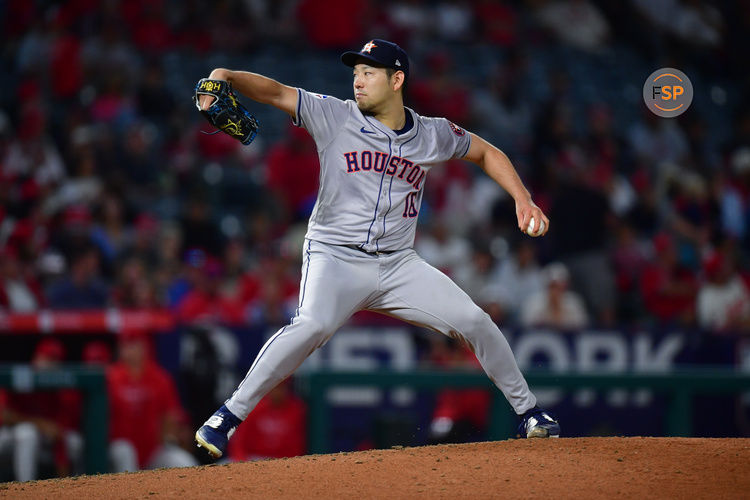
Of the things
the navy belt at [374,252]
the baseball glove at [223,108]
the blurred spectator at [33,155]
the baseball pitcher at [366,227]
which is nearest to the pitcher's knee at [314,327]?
the baseball pitcher at [366,227]

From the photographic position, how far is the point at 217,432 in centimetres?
452

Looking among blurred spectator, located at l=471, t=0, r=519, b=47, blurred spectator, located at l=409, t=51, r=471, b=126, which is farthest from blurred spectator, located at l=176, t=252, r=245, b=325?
blurred spectator, located at l=471, t=0, r=519, b=47

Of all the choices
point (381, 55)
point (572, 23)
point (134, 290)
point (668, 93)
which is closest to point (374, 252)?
point (381, 55)

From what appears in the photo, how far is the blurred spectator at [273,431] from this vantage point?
24.4 ft

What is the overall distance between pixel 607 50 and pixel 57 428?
10409 mm

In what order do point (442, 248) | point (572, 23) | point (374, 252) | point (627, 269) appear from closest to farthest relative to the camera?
point (374, 252)
point (442, 248)
point (627, 269)
point (572, 23)

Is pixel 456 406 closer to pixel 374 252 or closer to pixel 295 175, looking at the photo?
pixel 374 252

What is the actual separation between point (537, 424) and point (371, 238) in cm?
126

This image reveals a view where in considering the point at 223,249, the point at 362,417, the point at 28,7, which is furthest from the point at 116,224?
the point at 28,7

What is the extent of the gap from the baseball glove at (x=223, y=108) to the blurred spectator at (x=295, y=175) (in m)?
5.67

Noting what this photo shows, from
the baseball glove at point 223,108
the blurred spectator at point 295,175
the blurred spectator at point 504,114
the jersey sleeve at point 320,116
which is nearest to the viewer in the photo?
the baseball glove at point 223,108

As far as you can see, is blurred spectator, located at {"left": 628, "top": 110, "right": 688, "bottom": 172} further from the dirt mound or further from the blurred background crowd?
the dirt mound

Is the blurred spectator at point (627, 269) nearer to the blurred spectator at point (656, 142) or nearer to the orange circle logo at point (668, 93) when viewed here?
the blurred spectator at point (656, 142)

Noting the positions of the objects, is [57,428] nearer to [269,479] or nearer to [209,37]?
[269,479]
